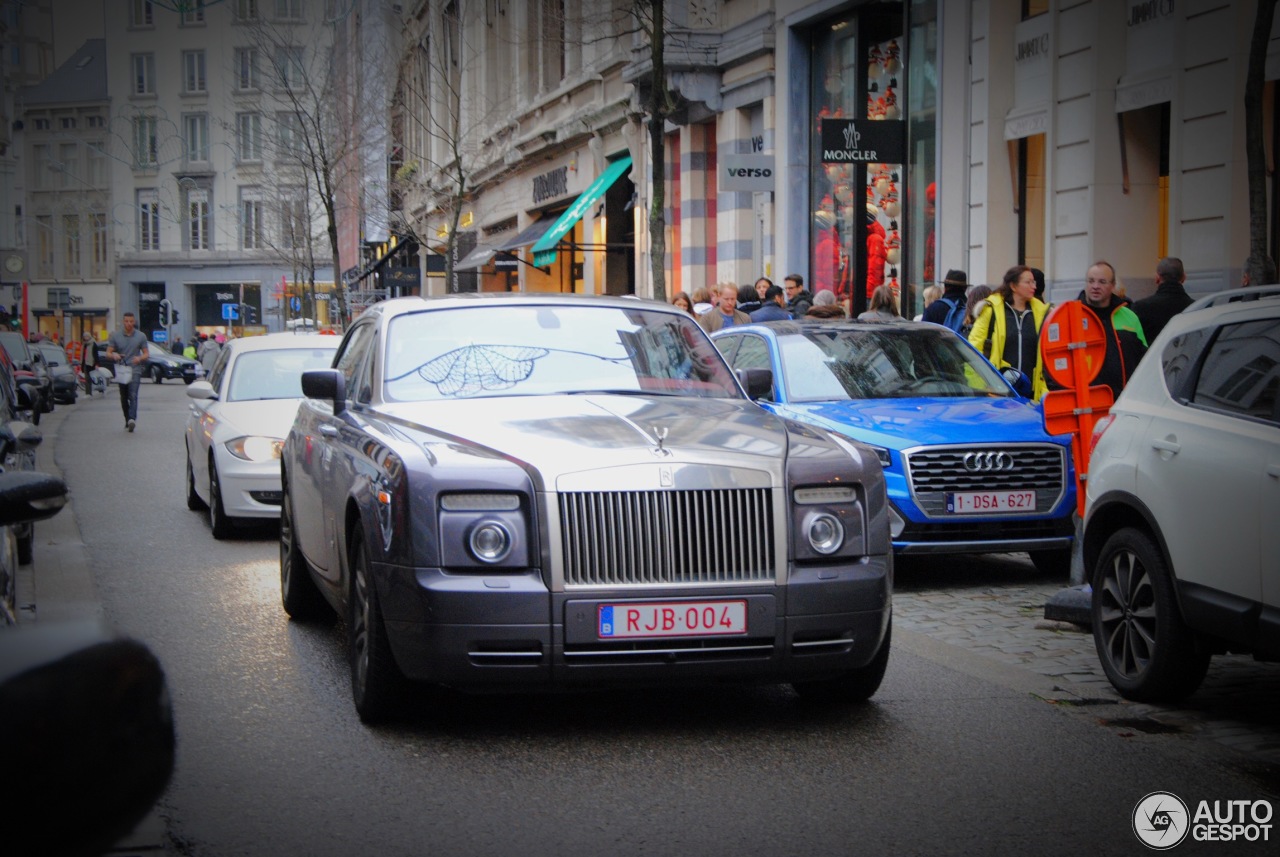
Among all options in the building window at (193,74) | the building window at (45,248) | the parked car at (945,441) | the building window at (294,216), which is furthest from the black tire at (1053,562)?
the building window at (45,248)

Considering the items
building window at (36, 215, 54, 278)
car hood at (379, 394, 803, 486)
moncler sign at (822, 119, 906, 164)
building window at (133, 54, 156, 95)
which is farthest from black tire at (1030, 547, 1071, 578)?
building window at (36, 215, 54, 278)

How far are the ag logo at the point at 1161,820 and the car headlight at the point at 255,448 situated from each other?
8171 millimetres

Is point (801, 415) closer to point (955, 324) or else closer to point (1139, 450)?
point (1139, 450)

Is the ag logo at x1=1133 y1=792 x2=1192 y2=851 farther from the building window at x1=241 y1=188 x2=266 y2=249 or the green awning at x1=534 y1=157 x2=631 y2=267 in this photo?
the building window at x1=241 y1=188 x2=266 y2=249

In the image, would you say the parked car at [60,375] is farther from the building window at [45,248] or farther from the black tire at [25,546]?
the building window at [45,248]

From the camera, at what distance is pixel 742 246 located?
2595 cm

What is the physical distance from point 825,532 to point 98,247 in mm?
95181

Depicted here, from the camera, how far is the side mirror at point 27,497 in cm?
286

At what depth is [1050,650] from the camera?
7.46 meters

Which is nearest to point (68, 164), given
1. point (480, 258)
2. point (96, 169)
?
point (96, 169)

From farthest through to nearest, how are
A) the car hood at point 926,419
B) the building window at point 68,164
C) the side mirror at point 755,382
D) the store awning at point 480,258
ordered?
the building window at point 68,164 < the store awning at point 480,258 < the car hood at point 926,419 < the side mirror at point 755,382

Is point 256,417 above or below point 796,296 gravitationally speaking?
below

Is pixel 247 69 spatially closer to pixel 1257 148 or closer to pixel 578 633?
pixel 1257 148

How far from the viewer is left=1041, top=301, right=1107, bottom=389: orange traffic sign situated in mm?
8609
